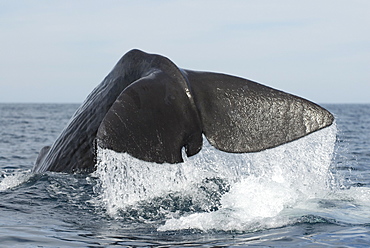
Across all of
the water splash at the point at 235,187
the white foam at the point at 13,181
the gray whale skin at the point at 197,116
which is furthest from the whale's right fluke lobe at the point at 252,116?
the white foam at the point at 13,181

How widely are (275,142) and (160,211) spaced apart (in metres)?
1.59

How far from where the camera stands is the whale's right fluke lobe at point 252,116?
195 inches

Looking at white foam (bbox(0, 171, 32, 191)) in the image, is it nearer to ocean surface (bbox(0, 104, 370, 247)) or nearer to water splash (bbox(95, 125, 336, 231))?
ocean surface (bbox(0, 104, 370, 247))

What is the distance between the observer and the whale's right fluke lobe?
495cm

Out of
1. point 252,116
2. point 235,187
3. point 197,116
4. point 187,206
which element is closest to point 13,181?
point 187,206

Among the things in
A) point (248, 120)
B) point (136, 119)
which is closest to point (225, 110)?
point (248, 120)

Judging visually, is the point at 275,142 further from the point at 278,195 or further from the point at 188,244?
the point at 278,195

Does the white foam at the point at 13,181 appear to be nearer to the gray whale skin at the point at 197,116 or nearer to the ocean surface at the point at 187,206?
the ocean surface at the point at 187,206

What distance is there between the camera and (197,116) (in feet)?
16.6

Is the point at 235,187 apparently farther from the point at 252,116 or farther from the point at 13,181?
the point at 13,181

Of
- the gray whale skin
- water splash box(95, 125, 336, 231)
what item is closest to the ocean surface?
water splash box(95, 125, 336, 231)

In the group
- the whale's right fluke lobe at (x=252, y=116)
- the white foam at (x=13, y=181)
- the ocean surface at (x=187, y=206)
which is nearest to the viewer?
the whale's right fluke lobe at (x=252, y=116)

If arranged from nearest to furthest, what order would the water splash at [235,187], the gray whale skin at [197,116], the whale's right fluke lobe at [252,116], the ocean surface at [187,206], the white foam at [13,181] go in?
the gray whale skin at [197,116], the whale's right fluke lobe at [252,116], the ocean surface at [187,206], the water splash at [235,187], the white foam at [13,181]

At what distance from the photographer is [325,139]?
5617 mm
